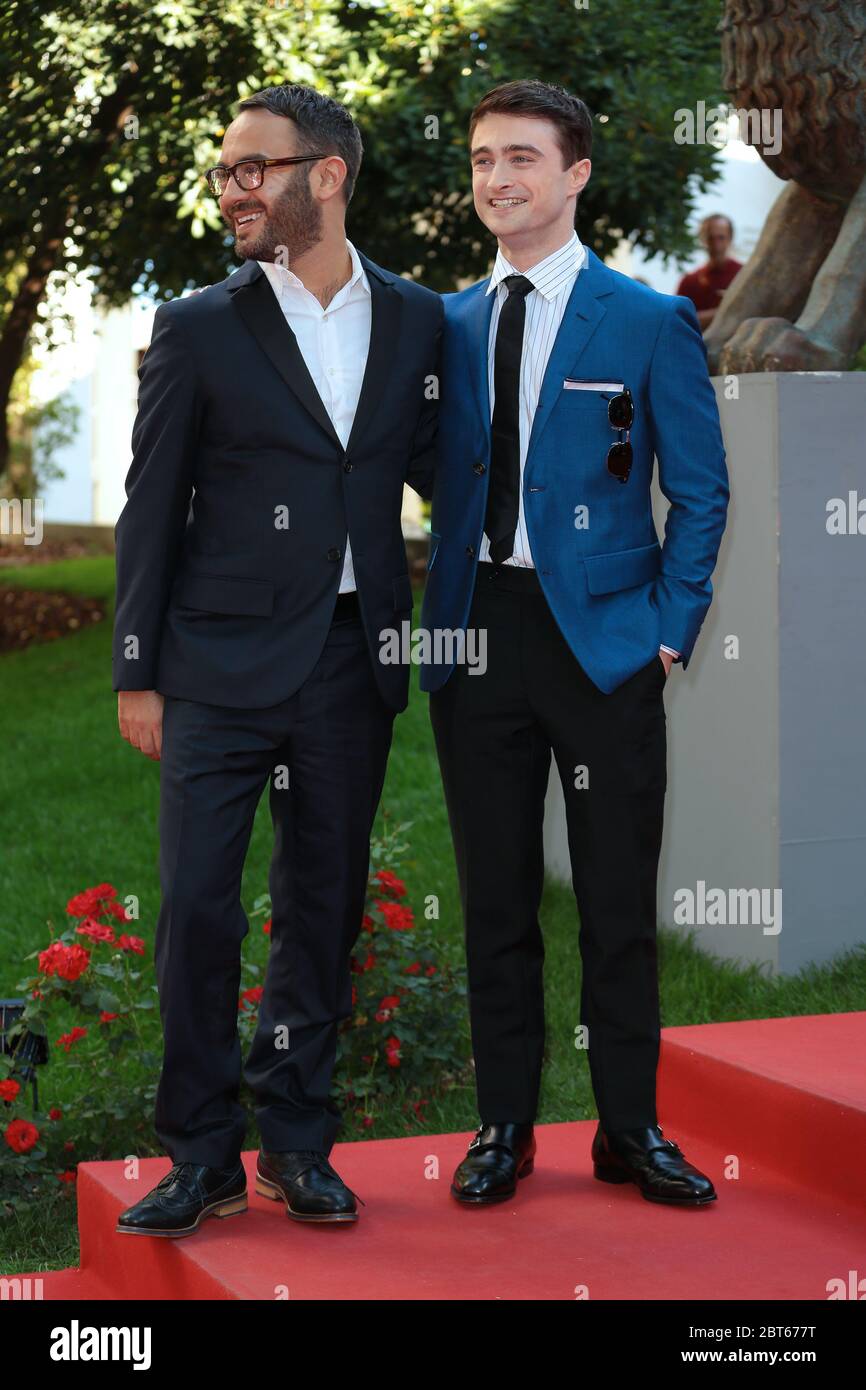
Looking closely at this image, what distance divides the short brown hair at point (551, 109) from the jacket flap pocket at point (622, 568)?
720mm

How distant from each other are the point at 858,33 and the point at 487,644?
267 cm

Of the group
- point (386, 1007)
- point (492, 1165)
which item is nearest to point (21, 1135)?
point (386, 1007)

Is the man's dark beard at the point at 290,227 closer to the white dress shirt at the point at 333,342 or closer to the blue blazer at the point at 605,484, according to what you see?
the white dress shirt at the point at 333,342

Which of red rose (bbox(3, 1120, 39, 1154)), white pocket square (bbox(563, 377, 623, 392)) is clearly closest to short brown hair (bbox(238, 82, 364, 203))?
white pocket square (bbox(563, 377, 623, 392))

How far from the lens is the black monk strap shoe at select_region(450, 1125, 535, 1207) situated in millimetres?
3449

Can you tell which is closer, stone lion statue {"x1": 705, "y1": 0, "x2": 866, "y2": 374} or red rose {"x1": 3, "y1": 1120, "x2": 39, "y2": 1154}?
red rose {"x1": 3, "y1": 1120, "x2": 39, "y2": 1154}

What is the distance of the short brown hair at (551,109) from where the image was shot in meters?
3.27

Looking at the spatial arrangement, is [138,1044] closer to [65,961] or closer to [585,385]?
[65,961]

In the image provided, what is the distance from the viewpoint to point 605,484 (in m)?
3.35

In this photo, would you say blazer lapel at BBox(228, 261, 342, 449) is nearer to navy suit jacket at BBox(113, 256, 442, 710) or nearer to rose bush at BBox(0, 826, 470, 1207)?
navy suit jacket at BBox(113, 256, 442, 710)

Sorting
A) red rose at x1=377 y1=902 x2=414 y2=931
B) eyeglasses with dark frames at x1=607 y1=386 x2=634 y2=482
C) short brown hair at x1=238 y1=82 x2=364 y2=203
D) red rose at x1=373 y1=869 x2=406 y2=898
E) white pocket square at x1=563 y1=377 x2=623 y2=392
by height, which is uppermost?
short brown hair at x1=238 y1=82 x2=364 y2=203

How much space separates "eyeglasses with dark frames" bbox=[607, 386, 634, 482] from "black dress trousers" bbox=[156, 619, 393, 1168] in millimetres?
554

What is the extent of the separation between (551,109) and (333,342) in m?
0.58

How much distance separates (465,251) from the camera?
37.7 ft
